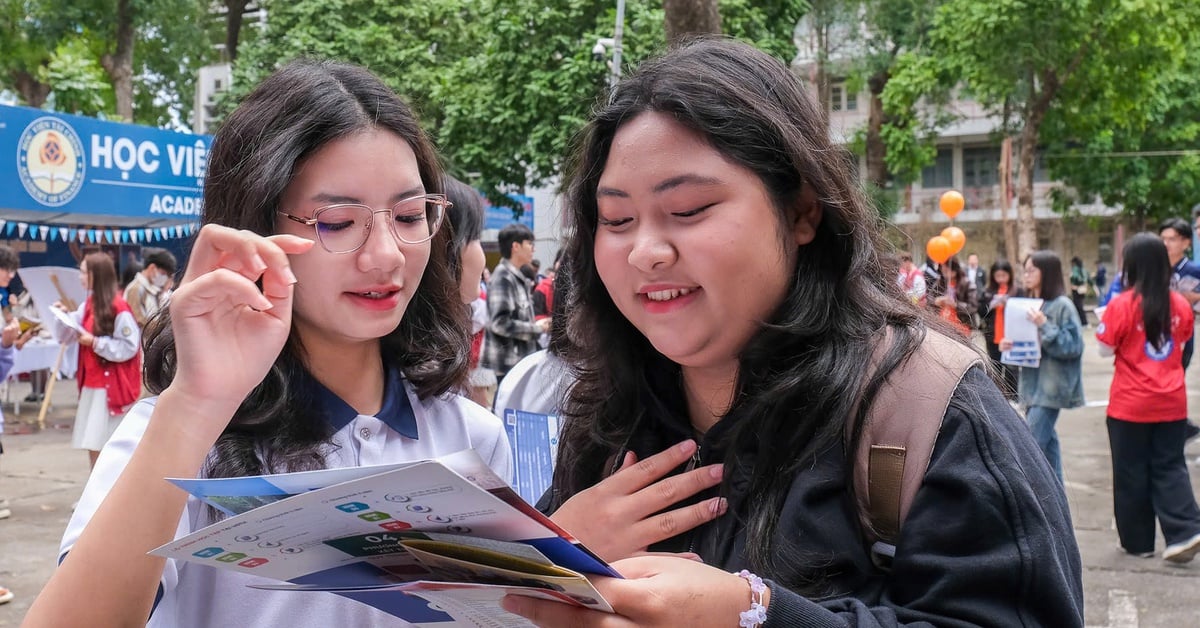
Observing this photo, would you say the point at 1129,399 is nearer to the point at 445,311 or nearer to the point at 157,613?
the point at 445,311

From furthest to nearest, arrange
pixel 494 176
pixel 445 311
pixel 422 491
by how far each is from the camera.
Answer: pixel 494 176 → pixel 445 311 → pixel 422 491

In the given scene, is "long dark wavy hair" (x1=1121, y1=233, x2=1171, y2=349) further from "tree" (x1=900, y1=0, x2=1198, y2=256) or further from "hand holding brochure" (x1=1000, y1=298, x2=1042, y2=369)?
"tree" (x1=900, y1=0, x2=1198, y2=256)

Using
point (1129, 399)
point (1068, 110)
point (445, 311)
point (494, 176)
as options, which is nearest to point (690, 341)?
point (445, 311)

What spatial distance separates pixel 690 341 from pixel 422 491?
1.52 ft

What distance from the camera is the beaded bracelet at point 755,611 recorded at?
1.16m

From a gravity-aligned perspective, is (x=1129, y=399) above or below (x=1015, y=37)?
below

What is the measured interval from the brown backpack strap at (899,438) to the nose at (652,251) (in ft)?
1.03

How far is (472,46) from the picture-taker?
21.8 m

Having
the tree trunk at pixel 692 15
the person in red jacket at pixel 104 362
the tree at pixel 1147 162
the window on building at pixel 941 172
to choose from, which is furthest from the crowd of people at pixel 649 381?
the window on building at pixel 941 172

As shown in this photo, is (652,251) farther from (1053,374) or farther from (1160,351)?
(1053,374)

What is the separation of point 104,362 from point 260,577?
604 centimetres

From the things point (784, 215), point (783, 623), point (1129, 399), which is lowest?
point (1129, 399)

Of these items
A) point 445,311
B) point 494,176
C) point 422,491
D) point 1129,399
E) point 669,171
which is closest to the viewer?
point 422,491

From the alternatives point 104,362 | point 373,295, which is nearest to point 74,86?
point 104,362
